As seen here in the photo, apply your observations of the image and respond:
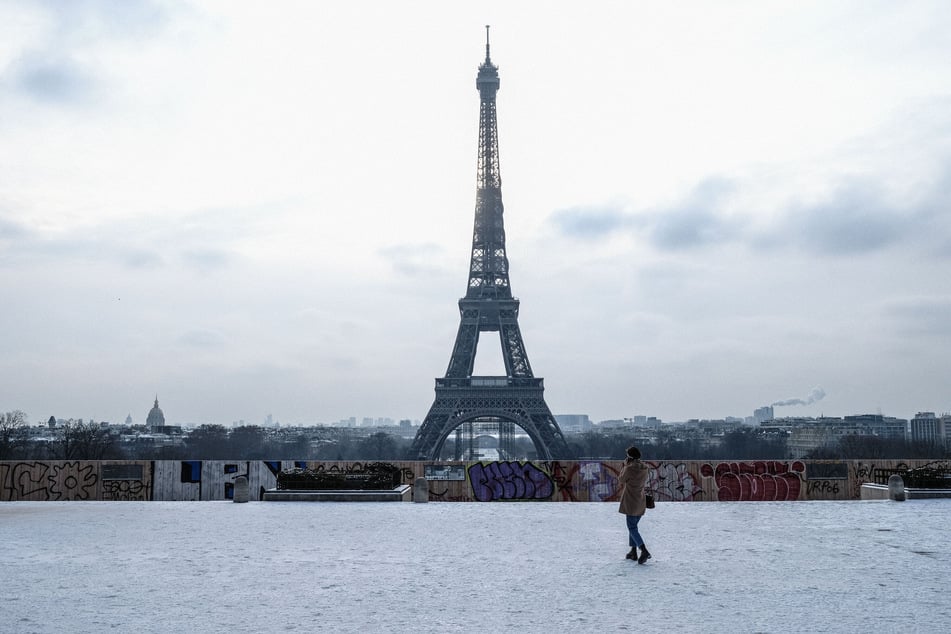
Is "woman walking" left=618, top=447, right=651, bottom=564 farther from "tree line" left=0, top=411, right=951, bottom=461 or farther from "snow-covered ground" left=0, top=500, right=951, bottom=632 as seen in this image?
"tree line" left=0, top=411, right=951, bottom=461

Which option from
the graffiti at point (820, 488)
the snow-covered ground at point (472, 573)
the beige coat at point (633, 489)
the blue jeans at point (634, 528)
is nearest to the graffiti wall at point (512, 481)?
the graffiti at point (820, 488)

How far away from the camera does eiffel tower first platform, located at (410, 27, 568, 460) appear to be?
273ft

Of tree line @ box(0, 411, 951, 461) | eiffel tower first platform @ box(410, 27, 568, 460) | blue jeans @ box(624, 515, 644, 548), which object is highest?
eiffel tower first platform @ box(410, 27, 568, 460)

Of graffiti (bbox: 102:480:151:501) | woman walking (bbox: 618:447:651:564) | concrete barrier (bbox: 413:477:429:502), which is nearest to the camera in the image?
woman walking (bbox: 618:447:651:564)

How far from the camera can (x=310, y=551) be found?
16031mm

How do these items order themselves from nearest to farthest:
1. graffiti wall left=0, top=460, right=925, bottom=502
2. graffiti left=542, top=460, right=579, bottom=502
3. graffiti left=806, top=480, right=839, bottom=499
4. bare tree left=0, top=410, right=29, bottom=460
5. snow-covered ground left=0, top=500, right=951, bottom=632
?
snow-covered ground left=0, top=500, right=951, bottom=632
graffiti wall left=0, top=460, right=925, bottom=502
graffiti left=806, top=480, right=839, bottom=499
graffiti left=542, top=460, right=579, bottom=502
bare tree left=0, top=410, right=29, bottom=460

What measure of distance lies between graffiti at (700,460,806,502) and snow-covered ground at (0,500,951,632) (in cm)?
793

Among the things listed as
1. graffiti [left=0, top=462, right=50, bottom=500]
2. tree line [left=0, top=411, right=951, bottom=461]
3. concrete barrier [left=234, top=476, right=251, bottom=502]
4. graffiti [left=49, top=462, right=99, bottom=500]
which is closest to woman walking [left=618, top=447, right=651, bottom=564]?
concrete barrier [left=234, top=476, right=251, bottom=502]

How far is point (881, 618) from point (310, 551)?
9.91m

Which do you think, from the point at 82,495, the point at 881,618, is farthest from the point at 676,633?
the point at 82,495

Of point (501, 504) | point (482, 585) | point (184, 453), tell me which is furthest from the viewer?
point (184, 453)

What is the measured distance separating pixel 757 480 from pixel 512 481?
351 inches

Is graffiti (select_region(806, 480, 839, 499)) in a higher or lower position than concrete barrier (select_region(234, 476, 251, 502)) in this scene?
lower

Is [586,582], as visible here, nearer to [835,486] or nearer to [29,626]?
[29,626]
